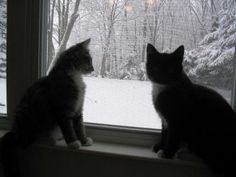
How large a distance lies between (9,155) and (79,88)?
17.5 inches

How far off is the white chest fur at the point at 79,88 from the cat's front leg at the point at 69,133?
0.07 m

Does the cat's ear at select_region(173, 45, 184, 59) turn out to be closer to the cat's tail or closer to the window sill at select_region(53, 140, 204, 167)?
the window sill at select_region(53, 140, 204, 167)

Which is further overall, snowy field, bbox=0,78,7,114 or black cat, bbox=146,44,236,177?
snowy field, bbox=0,78,7,114

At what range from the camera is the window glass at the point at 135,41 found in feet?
4.66

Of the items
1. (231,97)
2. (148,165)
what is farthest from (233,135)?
(148,165)

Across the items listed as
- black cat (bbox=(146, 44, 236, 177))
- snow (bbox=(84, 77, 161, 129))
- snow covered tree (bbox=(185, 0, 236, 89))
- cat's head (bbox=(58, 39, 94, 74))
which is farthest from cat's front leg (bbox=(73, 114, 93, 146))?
snow covered tree (bbox=(185, 0, 236, 89))

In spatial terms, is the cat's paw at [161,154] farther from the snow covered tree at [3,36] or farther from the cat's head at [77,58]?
the snow covered tree at [3,36]

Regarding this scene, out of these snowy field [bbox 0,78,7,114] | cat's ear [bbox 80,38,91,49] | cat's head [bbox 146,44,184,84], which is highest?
cat's ear [bbox 80,38,91,49]

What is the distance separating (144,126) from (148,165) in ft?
0.74

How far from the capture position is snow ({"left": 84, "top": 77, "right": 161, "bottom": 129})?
1.54 metres

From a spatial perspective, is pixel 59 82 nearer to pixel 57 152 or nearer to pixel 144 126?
pixel 57 152

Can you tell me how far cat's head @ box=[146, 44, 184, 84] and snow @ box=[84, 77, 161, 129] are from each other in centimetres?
17

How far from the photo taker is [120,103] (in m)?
1.58

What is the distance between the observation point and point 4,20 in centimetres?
164
